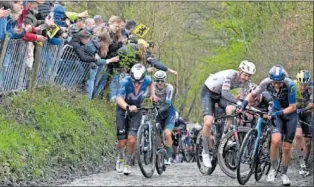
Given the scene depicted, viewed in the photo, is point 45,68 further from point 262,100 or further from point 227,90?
point 262,100

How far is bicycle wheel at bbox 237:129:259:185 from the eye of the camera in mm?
12312

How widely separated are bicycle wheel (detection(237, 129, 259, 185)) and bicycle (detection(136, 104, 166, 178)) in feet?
5.46

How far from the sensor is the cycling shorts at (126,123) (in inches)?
516

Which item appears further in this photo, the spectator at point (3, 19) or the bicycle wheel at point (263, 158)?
the bicycle wheel at point (263, 158)

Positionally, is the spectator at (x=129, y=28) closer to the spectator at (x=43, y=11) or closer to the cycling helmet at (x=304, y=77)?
the spectator at (x=43, y=11)

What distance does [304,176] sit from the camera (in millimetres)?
14602

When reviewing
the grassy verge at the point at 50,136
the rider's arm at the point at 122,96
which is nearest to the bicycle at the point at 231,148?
the rider's arm at the point at 122,96

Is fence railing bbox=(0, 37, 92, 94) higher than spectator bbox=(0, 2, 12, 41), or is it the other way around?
spectator bbox=(0, 2, 12, 41)

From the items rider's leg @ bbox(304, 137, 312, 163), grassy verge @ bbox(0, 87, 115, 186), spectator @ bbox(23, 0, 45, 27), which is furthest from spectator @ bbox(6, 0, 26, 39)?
rider's leg @ bbox(304, 137, 312, 163)

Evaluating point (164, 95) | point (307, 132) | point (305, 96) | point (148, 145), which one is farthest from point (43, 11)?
point (307, 132)

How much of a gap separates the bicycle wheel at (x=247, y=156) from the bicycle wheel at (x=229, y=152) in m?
0.53

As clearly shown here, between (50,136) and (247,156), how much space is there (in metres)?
3.42

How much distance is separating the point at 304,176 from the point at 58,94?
5.17 m

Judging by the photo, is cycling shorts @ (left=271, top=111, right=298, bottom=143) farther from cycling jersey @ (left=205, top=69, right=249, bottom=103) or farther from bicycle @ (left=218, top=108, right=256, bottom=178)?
cycling jersey @ (left=205, top=69, right=249, bottom=103)
